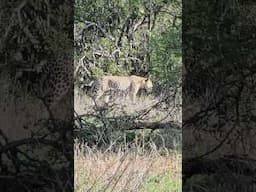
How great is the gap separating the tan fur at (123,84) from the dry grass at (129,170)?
0.32m

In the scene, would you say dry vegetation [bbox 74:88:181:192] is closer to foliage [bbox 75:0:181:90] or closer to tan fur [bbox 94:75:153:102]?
tan fur [bbox 94:75:153:102]

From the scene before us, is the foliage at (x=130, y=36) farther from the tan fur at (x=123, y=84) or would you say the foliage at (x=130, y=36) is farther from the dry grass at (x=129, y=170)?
the dry grass at (x=129, y=170)

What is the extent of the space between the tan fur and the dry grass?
12.5 inches

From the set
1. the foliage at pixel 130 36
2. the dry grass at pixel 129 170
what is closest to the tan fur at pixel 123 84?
the foliage at pixel 130 36

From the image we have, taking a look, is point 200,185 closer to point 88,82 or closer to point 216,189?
point 216,189

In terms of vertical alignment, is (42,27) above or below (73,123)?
above


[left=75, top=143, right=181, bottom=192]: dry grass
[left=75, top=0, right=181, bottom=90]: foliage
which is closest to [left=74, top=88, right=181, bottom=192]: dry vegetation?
[left=75, top=143, right=181, bottom=192]: dry grass

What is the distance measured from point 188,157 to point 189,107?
0.27m

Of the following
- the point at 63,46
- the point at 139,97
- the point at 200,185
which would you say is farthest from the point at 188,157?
the point at 63,46

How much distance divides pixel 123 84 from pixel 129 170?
1.57 feet

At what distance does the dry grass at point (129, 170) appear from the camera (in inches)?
131

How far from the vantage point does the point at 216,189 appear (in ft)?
10.8

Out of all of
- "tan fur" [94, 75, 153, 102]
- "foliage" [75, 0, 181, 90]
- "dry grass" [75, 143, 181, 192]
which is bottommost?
"dry grass" [75, 143, 181, 192]

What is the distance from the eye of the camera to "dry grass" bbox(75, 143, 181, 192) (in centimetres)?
333
